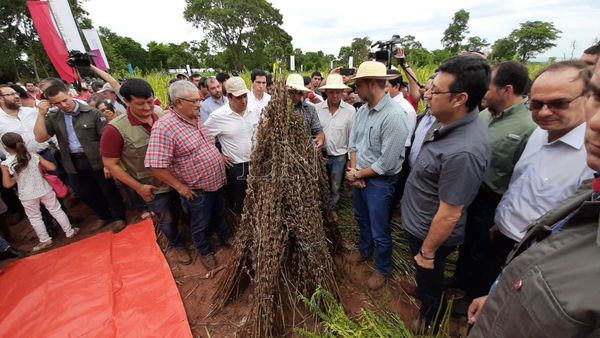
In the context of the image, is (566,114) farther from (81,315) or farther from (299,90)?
(81,315)

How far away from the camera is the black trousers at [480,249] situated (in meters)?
2.00

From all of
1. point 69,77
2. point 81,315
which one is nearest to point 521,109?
point 81,315

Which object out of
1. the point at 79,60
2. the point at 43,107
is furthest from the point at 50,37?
the point at 43,107

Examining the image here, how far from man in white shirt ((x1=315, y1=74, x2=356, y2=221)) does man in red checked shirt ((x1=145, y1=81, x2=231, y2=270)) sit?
4.40 ft

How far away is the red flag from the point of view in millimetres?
4973

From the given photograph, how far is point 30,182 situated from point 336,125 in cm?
388

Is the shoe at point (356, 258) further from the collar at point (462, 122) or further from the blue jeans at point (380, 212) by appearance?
the collar at point (462, 122)

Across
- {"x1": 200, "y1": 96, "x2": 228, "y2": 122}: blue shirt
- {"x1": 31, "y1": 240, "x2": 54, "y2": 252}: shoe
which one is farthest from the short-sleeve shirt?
{"x1": 31, "y1": 240, "x2": 54, "y2": 252}: shoe

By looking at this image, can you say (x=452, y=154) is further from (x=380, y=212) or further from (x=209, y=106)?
(x=209, y=106)

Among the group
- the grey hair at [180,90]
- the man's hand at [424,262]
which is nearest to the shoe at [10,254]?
the grey hair at [180,90]

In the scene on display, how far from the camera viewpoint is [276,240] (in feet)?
6.02

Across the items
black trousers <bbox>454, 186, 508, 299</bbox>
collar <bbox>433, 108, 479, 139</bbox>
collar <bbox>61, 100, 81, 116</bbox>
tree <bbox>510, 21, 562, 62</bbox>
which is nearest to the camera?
collar <bbox>433, 108, 479, 139</bbox>

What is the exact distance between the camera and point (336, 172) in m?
3.31

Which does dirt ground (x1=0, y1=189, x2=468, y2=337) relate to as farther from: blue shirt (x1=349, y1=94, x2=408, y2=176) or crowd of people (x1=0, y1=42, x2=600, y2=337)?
blue shirt (x1=349, y1=94, x2=408, y2=176)
